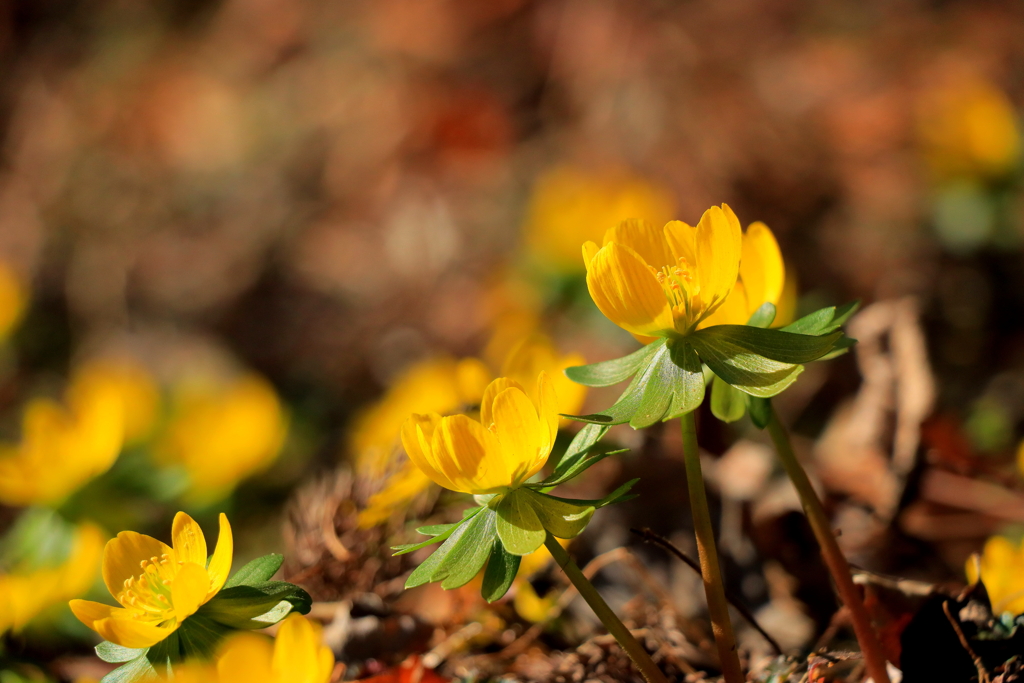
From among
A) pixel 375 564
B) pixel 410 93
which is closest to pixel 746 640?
pixel 375 564

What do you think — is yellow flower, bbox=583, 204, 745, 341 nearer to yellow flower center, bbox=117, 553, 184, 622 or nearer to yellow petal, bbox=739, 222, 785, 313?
yellow petal, bbox=739, 222, 785, 313

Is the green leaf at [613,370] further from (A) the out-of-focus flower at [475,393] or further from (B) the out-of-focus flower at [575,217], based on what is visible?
(B) the out-of-focus flower at [575,217]

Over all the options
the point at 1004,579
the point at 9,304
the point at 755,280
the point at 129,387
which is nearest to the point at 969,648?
the point at 1004,579

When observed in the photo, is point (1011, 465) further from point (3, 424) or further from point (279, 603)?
point (3, 424)

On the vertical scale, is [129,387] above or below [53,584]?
below

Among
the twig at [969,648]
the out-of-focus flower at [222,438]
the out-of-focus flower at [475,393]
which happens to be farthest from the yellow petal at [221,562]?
the out-of-focus flower at [222,438]

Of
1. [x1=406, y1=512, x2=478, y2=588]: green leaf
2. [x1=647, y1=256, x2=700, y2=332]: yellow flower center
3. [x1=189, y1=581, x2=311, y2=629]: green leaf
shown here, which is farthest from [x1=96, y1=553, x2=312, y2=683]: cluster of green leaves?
[x1=647, y1=256, x2=700, y2=332]: yellow flower center

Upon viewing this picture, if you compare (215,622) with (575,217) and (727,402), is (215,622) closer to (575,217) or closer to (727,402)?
(727,402)
